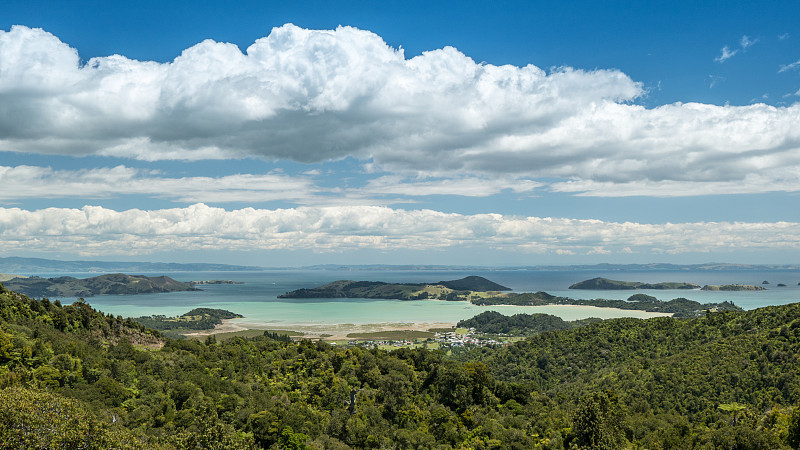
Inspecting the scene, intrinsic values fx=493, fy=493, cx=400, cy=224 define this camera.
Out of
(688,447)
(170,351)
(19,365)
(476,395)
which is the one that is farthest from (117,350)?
(688,447)

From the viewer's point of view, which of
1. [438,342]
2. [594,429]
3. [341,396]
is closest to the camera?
[594,429]

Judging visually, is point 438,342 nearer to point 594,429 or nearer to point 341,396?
point 341,396

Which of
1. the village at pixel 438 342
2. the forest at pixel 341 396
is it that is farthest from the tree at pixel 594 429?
the village at pixel 438 342

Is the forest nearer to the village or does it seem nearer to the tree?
the tree

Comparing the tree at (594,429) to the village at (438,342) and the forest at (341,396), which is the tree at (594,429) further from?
the village at (438,342)

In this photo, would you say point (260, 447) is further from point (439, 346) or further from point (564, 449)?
point (439, 346)

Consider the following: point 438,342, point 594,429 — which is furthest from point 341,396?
point 438,342

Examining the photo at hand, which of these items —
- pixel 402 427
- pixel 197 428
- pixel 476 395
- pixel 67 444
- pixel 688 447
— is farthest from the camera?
pixel 476 395

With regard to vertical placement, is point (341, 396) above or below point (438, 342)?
above
